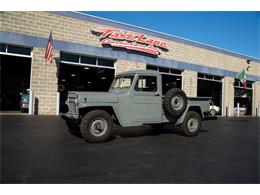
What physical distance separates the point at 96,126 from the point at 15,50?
36.9 ft

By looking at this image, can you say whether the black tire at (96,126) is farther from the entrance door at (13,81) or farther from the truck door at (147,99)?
the entrance door at (13,81)

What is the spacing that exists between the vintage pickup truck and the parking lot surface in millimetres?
584

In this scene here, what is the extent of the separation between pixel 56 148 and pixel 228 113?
26.4 m

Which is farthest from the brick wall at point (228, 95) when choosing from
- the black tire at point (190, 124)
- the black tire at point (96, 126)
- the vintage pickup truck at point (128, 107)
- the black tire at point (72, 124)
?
the black tire at point (96, 126)

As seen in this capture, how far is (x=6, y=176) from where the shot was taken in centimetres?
481

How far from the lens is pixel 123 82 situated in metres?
9.68

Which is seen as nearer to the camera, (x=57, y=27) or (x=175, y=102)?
(x=175, y=102)

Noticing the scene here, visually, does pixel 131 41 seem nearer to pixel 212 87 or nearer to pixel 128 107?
pixel 128 107

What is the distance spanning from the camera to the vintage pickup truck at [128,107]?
8.37 meters

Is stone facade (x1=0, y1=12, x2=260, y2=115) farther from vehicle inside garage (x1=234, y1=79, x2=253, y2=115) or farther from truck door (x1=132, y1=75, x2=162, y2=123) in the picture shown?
vehicle inside garage (x1=234, y1=79, x2=253, y2=115)

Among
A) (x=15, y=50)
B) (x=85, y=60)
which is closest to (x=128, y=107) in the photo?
(x=15, y=50)

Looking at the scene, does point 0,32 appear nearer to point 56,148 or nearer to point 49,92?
point 49,92

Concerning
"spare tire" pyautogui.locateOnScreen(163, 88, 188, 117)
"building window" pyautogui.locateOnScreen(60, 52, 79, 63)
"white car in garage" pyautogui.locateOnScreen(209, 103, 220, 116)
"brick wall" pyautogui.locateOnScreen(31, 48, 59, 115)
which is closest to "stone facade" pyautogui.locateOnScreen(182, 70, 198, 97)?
"white car in garage" pyautogui.locateOnScreen(209, 103, 220, 116)

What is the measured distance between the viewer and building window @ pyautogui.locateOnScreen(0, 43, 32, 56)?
16.5m
